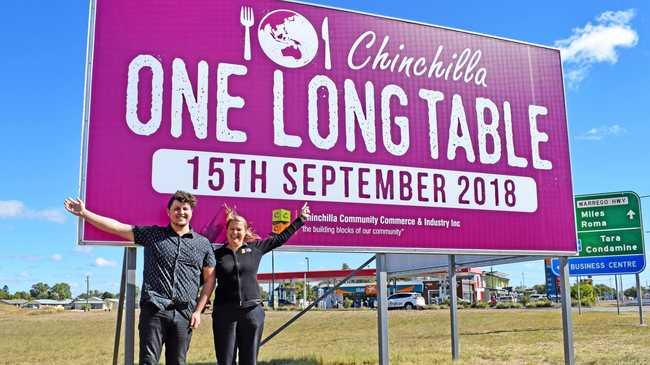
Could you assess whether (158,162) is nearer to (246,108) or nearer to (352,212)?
(246,108)

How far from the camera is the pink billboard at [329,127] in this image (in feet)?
18.9

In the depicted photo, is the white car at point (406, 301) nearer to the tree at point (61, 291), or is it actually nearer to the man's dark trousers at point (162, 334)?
the man's dark trousers at point (162, 334)

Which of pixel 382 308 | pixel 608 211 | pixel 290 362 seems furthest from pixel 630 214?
pixel 382 308

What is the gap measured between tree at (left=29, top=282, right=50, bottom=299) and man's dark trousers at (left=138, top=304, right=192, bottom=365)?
14671cm

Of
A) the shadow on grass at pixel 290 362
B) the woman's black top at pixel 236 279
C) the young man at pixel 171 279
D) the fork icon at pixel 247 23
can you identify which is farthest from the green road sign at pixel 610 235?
the young man at pixel 171 279

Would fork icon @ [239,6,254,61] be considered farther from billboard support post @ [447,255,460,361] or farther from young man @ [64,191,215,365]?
billboard support post @ [447,255,460,361]

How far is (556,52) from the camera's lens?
813 centimetres

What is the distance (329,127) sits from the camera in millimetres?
6551

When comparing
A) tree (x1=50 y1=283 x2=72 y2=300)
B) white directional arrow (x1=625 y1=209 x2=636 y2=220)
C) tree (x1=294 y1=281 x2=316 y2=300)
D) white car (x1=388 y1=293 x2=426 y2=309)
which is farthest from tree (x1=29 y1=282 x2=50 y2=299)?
white directional arrow (x1=625 y1=209 x2=636 y2=220)

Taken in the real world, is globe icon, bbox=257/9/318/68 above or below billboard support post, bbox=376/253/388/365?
above

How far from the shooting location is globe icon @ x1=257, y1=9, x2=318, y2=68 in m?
6.45

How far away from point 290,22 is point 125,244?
289cm

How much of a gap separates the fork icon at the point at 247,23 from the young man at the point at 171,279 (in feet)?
8.11

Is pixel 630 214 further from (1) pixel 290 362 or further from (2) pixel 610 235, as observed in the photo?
(1) pixel 290 362
